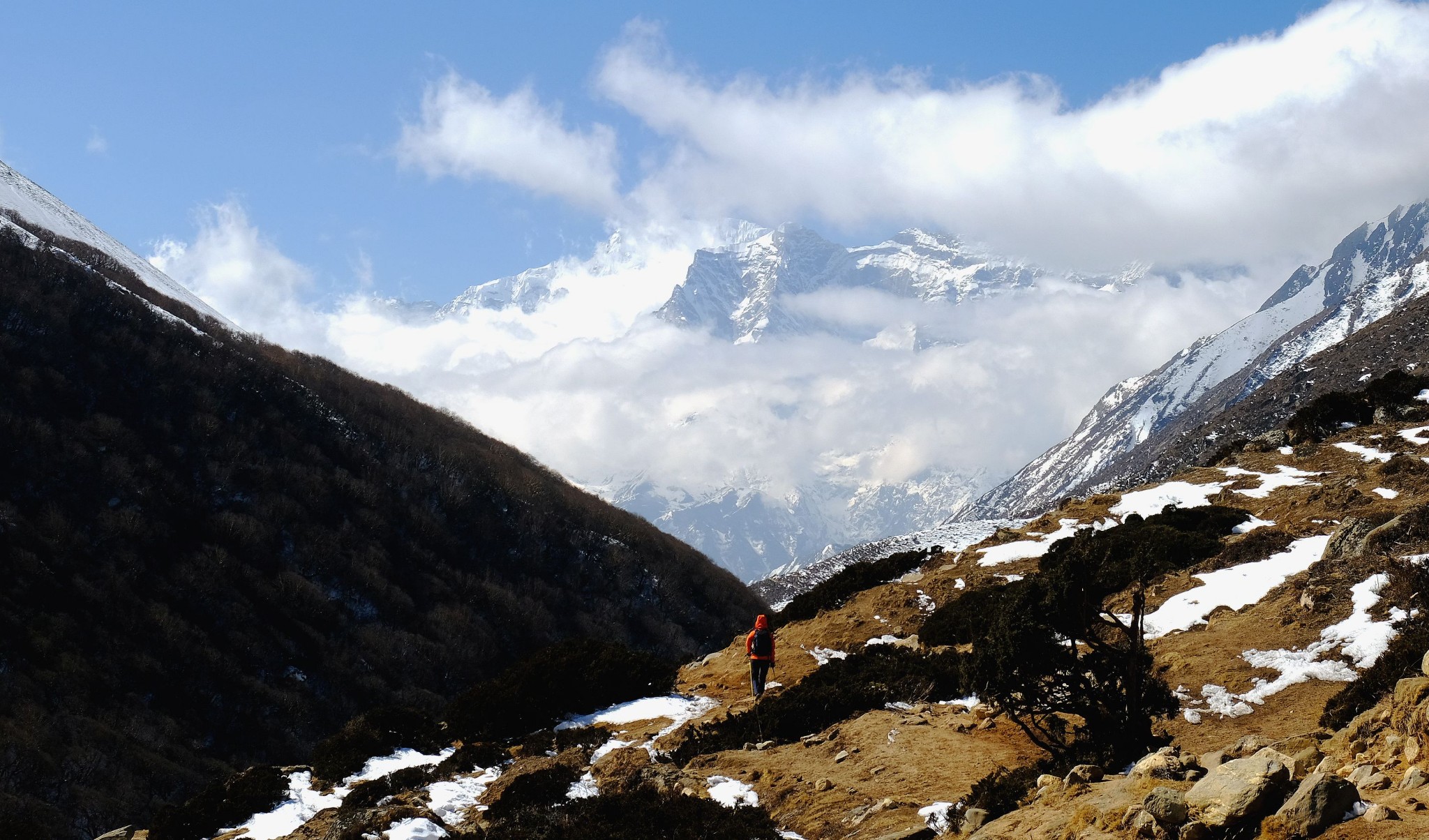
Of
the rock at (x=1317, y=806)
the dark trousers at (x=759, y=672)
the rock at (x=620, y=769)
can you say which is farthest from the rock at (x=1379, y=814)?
the dark trousers at (x=759, y=672)

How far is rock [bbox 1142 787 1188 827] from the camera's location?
8.02m

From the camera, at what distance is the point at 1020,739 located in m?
15.1

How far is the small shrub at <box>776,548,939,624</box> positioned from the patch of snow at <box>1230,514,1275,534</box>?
1047cm

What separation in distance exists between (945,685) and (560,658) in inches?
425

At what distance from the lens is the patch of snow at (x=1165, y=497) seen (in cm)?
3241

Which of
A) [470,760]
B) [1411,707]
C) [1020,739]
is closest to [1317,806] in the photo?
[1411,707]

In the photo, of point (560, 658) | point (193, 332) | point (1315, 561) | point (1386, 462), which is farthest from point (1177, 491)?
point (193, 332)

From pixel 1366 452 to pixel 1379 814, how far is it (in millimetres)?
30973

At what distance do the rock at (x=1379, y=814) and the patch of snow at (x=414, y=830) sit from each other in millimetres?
11637

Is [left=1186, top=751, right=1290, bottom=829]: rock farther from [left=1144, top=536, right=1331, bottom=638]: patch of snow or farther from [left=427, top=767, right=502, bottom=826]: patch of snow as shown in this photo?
[left=1144, top=536, right=1331, bottom=638]: patch of snow

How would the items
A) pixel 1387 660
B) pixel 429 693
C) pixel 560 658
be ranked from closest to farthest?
1. pixel 1387 660
2. pixel 560 658
3. pixel 429 693

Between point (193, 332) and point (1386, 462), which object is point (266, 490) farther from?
point (1386, 462)

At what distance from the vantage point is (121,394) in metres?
60.1

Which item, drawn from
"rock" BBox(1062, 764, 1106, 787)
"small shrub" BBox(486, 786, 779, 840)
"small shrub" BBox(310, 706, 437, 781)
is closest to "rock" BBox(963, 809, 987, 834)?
"rock" BBox(1062, 764, 1106, 787)
